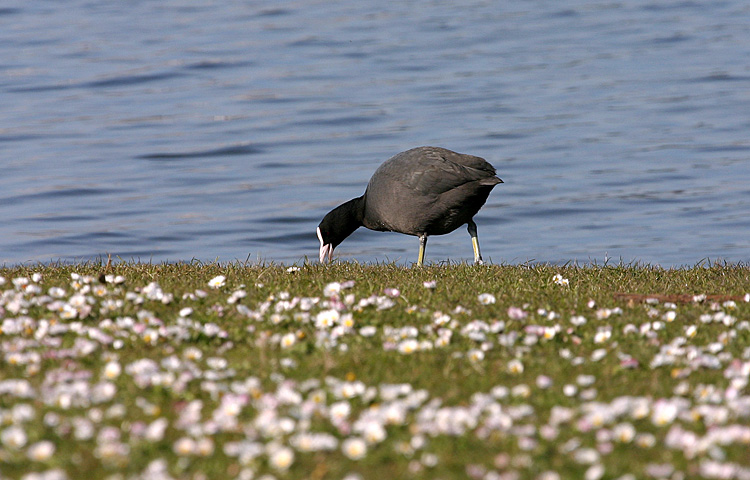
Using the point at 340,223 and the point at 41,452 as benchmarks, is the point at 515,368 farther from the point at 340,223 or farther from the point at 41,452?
the point at 340,223

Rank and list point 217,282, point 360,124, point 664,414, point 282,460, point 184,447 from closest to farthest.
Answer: point 282,460 < point 184,447 < point 664,414 < point 217,282 < point 360,124

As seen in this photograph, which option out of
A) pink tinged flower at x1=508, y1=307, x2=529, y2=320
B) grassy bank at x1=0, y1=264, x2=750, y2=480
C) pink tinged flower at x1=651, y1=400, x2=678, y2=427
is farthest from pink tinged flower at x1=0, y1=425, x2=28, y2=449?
pink tinged flower at x1=508, y1=307, x2=529, y2=320

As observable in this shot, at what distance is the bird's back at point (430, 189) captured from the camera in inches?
501

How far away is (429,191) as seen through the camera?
12773 mm

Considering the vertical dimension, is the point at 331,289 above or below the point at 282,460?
below

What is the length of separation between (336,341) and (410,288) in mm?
2081

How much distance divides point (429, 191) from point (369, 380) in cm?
685

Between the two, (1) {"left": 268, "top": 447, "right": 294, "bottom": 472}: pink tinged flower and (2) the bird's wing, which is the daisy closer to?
(1) {"left": 268, "top": 447, "right": 294, "bottom": 472}: pink tinged flower

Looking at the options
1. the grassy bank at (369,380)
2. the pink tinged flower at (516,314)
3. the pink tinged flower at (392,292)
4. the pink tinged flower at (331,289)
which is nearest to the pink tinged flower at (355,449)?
the grassy bank at (369,380)

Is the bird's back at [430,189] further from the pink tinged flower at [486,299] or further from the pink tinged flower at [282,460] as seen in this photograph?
the pink tinged flower at [282,460]

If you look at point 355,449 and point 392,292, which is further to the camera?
point 392,292

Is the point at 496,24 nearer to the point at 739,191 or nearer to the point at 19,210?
the point at 739,191

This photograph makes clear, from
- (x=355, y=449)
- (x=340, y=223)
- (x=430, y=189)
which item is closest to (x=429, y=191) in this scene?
(x=430, y=189)

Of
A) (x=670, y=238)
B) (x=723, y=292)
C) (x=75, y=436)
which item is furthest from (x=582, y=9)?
(x=75, y=436)
